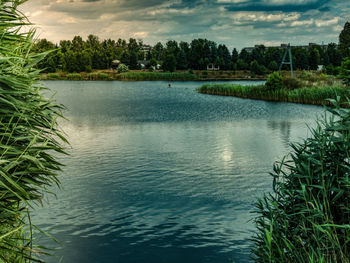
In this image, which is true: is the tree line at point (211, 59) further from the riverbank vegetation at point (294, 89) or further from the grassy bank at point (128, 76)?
the riverbank vegetation at point (294, 89)

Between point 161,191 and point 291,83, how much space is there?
41203mm

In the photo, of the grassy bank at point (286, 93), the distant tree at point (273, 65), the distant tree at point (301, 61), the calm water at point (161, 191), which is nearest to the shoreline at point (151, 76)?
the distant tree at point (273, 65)

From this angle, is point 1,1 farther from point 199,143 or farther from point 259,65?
point 259,65

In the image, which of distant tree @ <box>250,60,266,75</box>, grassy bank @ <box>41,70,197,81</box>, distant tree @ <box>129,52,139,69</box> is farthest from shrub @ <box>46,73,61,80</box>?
distant tree @ <box>250,60,266,75</box>

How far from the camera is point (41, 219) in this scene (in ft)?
38.5

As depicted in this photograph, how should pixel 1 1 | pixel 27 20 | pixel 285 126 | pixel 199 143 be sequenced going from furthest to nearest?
pixel 285 126
pixel 199 143
pixel 27 20
pixel 1 1

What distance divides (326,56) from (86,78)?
278ft

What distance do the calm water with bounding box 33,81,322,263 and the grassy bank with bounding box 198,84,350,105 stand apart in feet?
45.6

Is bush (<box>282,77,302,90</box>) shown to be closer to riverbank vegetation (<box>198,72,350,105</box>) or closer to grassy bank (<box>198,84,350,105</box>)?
riverbank vegetation (<box>198,72,350,105</box>)

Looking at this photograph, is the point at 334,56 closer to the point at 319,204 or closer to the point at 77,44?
the point at 77,44

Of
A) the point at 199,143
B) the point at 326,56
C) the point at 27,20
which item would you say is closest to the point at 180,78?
the point at 326,56

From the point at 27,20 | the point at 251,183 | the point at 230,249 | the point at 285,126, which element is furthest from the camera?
the point at 285,126

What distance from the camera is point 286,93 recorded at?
48.5 meters

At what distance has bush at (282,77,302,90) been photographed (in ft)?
165
